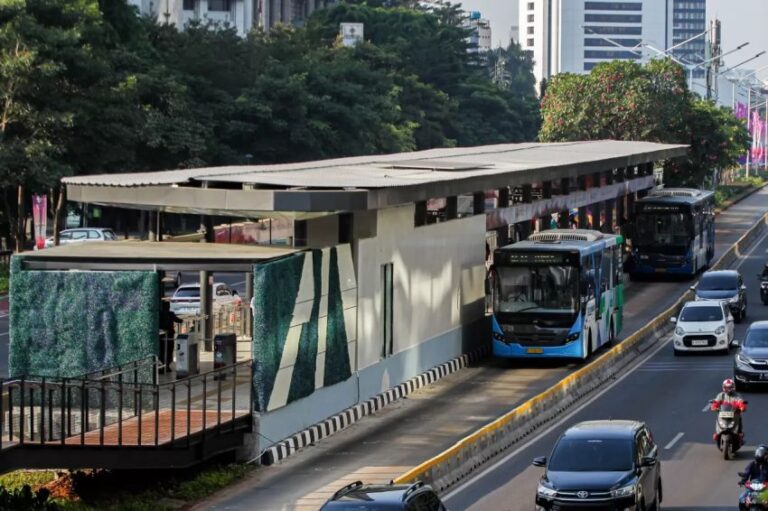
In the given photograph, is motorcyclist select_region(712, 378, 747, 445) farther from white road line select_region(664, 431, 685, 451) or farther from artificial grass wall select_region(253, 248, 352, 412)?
artificial grass wall select_region(253, 248, 352, 412)

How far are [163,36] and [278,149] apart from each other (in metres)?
11.3

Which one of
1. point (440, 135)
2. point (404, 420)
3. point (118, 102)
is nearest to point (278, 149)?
point (118, 102)

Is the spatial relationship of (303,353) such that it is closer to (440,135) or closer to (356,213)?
(356,213)

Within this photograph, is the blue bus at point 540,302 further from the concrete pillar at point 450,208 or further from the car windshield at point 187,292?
the car windshield at point 187,292

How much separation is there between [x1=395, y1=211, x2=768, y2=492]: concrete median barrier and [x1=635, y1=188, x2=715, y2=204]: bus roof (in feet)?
50.8

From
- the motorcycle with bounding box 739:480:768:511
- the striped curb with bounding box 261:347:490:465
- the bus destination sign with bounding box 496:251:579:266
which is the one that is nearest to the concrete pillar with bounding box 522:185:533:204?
the striped curb with bounding box 261:347:490:465

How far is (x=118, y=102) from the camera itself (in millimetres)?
70938

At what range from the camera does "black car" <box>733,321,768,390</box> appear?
125ft

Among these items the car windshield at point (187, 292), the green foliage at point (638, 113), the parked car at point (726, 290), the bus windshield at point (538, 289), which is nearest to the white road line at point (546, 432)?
the bus windshield at point (538, 289)

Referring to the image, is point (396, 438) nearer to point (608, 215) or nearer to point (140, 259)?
point (140, 259)

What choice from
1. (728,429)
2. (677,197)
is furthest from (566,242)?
(677,197)

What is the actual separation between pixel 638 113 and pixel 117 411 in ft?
250

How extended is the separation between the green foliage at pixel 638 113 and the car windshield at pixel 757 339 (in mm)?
62596

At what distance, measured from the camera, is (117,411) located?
91.2 feet
